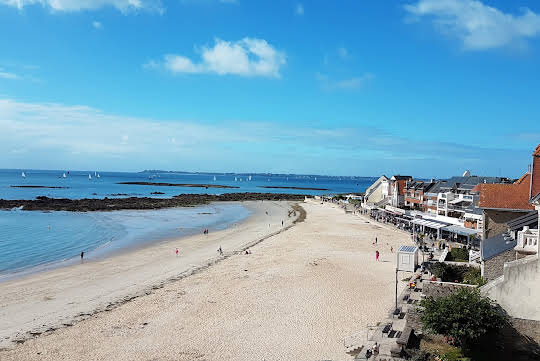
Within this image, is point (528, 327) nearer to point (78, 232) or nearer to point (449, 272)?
point (449, 272)

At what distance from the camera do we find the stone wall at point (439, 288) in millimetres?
14336

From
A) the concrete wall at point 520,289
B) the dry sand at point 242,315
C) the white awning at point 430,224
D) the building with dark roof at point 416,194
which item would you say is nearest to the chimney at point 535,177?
the concrete wall at point 520,289

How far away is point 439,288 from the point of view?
1464 cm

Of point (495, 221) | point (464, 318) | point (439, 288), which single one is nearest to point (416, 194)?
point (495, 221)

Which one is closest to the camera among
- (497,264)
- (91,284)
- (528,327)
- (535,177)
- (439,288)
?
(528,327)

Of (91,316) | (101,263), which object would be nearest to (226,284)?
(91,316)

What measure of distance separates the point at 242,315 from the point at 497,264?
9.87 meters

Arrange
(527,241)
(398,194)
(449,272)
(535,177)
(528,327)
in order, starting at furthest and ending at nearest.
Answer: (398,194), (449,272), (535,177), (527,241), (528,327)

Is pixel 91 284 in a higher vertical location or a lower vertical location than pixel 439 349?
lower

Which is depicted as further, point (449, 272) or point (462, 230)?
point (462, 230)

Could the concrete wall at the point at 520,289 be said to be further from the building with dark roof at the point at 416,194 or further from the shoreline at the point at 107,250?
the building with dark roof at the point at 416,194

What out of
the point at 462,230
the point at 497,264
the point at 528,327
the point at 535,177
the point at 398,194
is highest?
the point at 535,177

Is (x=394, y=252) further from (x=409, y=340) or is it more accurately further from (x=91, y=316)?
(x=91, y=316)

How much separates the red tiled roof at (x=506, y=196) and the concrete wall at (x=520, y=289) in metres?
5.13
